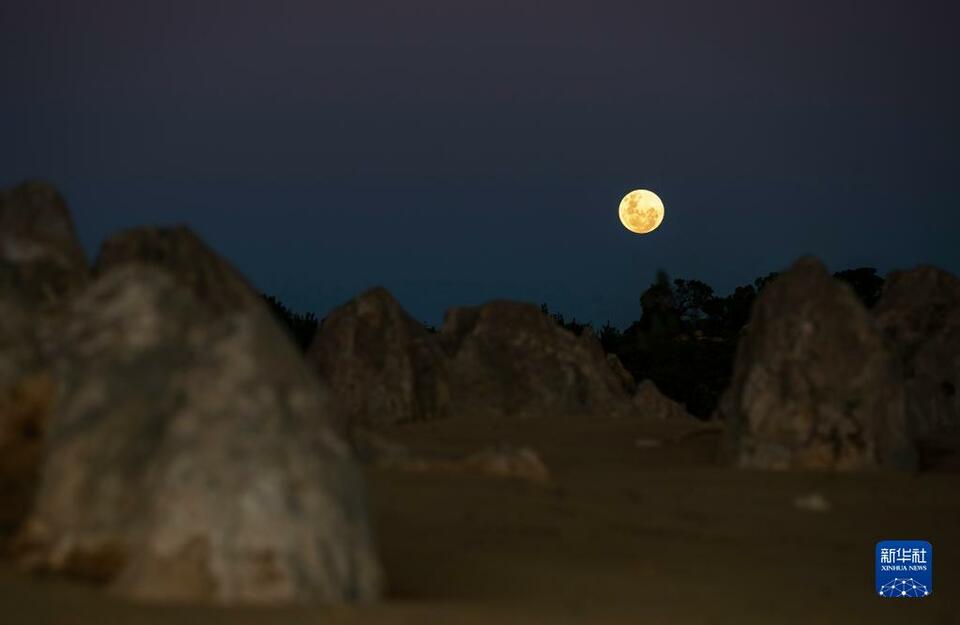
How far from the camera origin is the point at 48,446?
578cm

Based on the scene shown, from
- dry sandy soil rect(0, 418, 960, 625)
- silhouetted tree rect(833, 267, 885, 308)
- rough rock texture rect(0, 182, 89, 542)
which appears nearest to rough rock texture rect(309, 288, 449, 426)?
dry sandy soil rect(0, 418, 960, 625)

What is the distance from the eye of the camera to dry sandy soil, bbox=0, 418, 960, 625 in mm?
5480

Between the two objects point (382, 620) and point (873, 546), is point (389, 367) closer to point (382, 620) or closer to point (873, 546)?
point (873, 546)

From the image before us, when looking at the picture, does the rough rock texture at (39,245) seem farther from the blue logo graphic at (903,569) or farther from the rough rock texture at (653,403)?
the rough rock texture at (653,403)

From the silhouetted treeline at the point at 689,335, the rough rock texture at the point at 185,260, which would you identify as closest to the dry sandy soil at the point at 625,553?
the rough rock texture at the point at 185,260

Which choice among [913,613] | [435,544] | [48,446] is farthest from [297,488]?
[913,613]

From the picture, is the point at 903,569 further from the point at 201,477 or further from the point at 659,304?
the point at 659,304

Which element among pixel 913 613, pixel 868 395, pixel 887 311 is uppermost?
pixel 887 311

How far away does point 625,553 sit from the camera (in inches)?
305

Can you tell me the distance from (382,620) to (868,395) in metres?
8.07

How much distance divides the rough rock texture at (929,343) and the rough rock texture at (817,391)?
509 cm

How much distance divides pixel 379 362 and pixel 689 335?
33.0 meters

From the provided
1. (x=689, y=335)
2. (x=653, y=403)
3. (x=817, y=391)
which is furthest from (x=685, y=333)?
(x=817, y=391)

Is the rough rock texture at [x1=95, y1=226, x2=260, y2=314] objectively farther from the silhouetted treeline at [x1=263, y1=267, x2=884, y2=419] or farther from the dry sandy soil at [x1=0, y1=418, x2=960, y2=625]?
the silhouetted treeline at [x1=263, y1=267, x2=884, y2=419]
